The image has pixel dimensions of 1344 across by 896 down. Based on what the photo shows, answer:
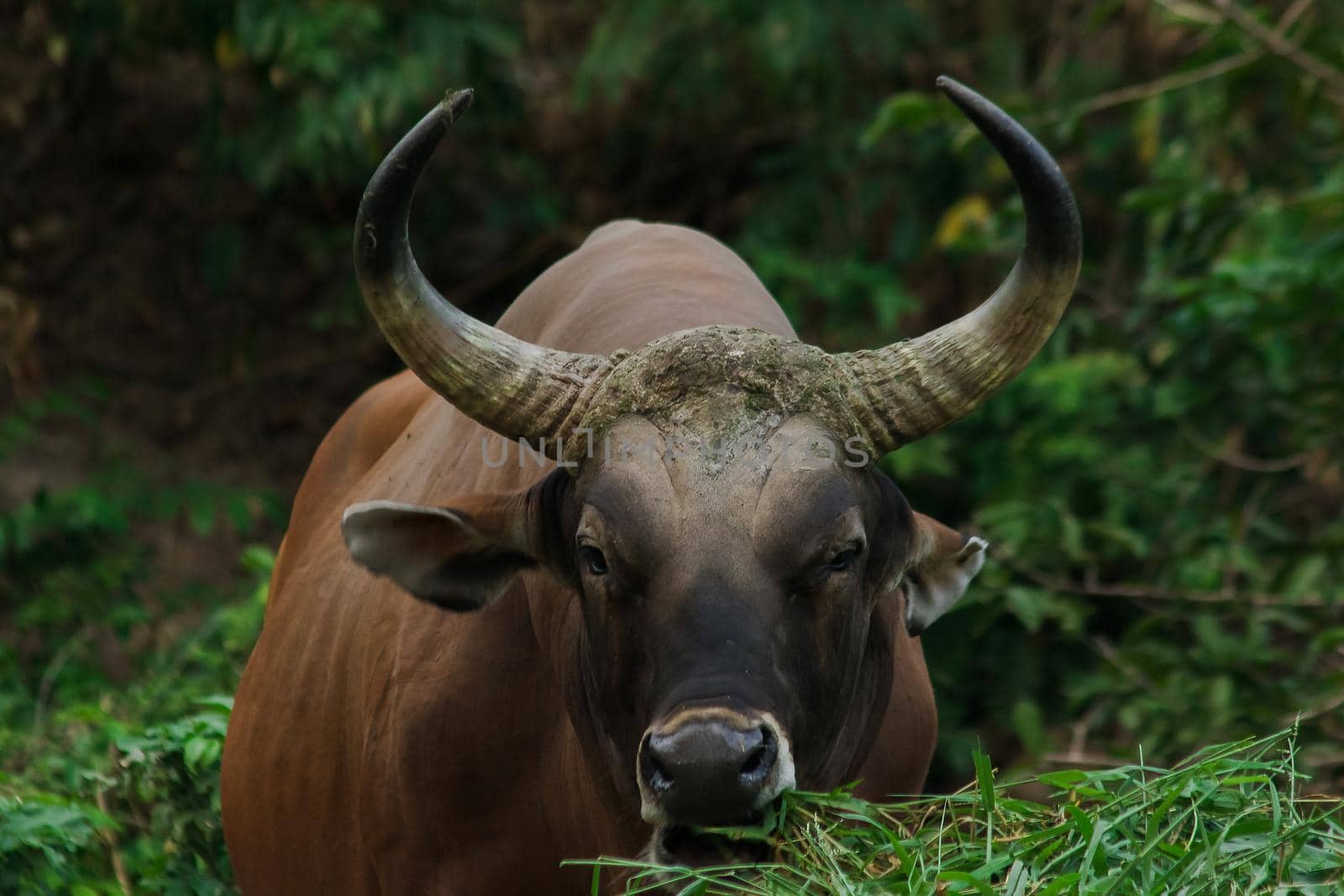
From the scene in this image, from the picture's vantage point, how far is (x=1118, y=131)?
9.92 m

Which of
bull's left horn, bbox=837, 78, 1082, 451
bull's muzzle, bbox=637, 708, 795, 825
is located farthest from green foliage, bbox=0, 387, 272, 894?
bull's left horn, bbox=837, 78, 1082, 451

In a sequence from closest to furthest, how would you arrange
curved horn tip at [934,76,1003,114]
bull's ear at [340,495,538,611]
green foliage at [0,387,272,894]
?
curved horn tip at [934,76,1003,114]
bull's ear at [340,495,538,611]
green foliage at [0,387,272,894]

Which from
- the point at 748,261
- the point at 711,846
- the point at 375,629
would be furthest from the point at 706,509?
the point at 748,261

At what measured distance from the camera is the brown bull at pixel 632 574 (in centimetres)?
357

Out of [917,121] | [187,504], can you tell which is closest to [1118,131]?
[917,121]

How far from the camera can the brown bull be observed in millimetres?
3574

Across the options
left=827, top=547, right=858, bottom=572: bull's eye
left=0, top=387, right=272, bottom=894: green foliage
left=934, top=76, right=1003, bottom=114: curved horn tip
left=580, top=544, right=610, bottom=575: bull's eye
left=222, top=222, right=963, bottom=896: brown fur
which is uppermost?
left=934, top=76, right=1003, bottom=114: curved horn tip

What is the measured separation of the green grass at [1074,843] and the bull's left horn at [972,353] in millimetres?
852

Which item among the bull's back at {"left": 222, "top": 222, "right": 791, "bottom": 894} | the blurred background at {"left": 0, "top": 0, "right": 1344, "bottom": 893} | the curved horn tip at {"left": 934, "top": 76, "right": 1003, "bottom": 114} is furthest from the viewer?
the blurred background at {"left": 0, "top": 0, "right": 1344, "bottom": 893}

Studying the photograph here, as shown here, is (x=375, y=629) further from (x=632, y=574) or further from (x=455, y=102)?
(x=455, y=102)

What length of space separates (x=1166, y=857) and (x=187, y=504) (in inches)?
313

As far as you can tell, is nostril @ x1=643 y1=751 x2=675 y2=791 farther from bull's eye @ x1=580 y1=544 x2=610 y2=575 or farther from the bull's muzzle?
bull's eye @ x1=580 y1=544 x2=610 y2=575

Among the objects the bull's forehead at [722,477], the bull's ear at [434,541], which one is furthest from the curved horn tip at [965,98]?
the bull's ear at [434,541]

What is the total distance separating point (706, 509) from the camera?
3.63 m
